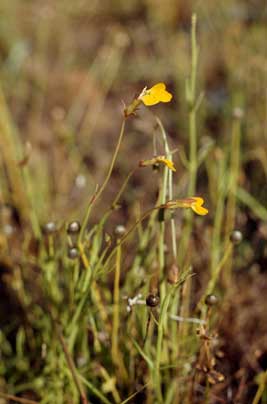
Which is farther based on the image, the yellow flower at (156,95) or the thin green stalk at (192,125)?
the thin green stalk at (192,125)

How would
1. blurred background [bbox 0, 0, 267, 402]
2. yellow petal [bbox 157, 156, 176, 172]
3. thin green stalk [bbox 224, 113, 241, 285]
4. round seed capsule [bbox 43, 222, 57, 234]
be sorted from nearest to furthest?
yellow petal [bbox 157, 156, 176, 172] < round seed capsule [bbox 43, 222, 57, 234] < thin green stalk [bbox 224, 113, 241, 285] < blurred background [bbox 0, 0, 267, 402]

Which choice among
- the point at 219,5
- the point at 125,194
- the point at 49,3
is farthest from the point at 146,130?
the point at 49,3

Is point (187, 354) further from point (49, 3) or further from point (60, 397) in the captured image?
point (49, 3)

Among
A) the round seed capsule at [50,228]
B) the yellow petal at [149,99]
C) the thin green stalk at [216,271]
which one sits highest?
the yellow petal at [149,99]

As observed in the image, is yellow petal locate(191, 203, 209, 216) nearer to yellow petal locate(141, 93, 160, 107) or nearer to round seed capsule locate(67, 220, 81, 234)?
yellow petal locate(141, 93, 160, 107)

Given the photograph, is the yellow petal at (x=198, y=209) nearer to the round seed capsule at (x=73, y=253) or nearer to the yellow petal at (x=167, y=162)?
the yellow petal at (x=167, y=162)

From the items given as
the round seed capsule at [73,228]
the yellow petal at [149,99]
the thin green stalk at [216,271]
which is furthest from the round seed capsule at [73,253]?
the yellow petal at [149,99]

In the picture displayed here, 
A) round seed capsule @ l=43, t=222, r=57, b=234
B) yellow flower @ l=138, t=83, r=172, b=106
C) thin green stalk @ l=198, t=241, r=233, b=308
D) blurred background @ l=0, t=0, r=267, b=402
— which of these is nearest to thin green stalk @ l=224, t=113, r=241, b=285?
blurred background @ l=0, t=0, r=267, b=402

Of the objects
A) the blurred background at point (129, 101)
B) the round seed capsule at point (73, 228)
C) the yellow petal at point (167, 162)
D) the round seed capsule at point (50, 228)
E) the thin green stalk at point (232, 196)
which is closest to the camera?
the yellow petal at point (167, 162)
